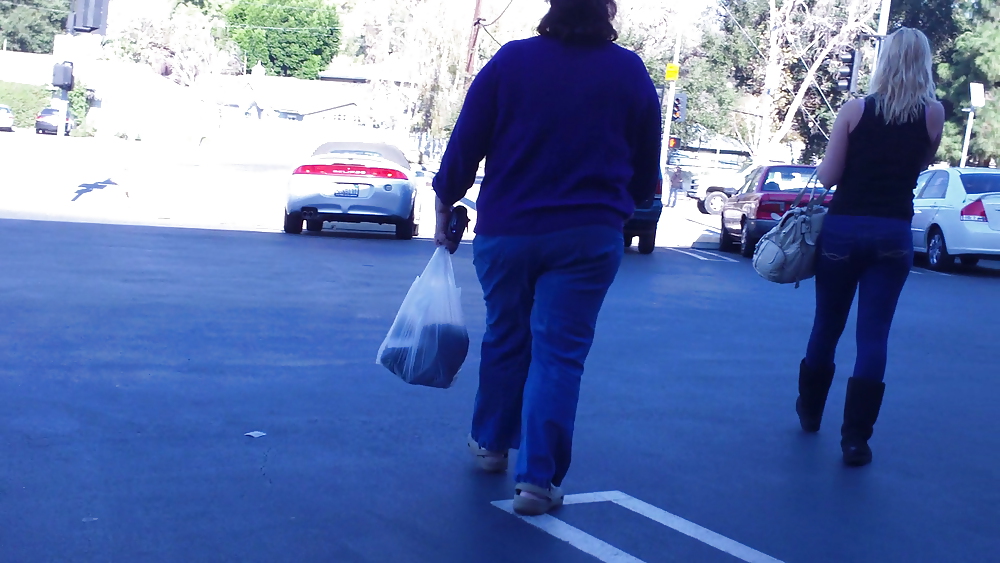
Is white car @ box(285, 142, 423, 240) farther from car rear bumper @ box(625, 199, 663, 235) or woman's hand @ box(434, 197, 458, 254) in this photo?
woman's hand @ box(434, 197, 458, 254)

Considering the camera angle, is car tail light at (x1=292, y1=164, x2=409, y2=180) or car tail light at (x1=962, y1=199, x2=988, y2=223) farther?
car tail light at (x1=962, y1=199, x2=988, y2=223)

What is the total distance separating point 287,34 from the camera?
97750 millimetres

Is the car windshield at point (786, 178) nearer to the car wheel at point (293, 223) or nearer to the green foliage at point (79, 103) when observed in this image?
the car wheel at point (293, 223)

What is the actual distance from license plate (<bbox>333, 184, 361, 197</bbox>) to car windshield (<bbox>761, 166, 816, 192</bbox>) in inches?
255

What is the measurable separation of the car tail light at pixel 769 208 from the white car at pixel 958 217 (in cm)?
194

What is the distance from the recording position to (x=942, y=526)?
4.50m

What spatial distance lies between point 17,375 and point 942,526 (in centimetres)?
442

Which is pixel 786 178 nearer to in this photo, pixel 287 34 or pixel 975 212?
pixel 975 212

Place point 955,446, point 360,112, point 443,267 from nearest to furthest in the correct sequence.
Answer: point 443,267 → point 955,446 → point 360,112

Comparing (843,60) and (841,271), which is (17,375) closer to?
(841,271)

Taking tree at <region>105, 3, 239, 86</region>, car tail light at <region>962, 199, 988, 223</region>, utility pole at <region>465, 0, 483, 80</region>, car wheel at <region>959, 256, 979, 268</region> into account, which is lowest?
car wheel at <region>959, 256, 979, 268</region>

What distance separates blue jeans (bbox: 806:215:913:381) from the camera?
17.4 ft

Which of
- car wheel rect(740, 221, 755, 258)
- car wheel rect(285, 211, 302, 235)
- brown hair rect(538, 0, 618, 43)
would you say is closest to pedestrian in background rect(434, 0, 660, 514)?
brown hair rect(538, 0, 618, 43)

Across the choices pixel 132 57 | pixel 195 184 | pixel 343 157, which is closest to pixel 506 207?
pixel 343 157
